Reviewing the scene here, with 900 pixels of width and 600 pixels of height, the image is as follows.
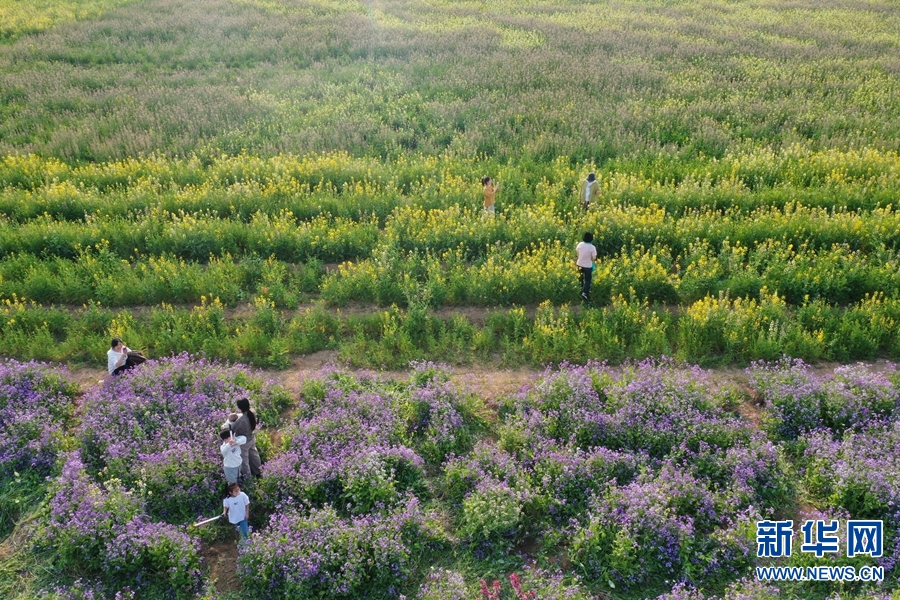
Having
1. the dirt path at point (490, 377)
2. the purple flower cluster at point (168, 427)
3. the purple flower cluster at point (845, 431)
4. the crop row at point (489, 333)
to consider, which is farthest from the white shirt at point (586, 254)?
the purple flower cluster at point (168, 427)

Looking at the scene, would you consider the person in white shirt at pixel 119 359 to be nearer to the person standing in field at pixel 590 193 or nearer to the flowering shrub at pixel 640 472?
the flowering shrub at pixel 640 472

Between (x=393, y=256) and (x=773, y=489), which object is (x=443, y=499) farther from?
(x=393, y=256)

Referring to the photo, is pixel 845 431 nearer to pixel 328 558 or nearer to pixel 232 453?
pixel 328 558

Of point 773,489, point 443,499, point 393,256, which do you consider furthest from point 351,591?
point 393,256

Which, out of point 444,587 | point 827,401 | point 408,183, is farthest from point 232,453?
point 408,183

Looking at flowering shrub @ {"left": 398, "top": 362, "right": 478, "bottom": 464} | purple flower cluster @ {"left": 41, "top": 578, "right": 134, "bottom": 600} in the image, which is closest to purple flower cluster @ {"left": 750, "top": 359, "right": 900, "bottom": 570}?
flowering shrub @ {"left": 398, "top": 362, "right": 478, "bottom": 464}
